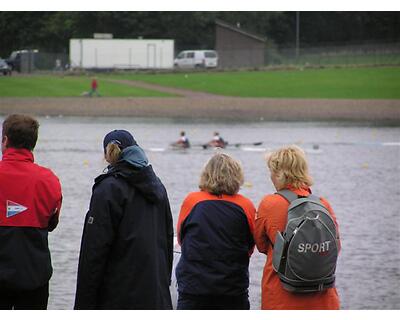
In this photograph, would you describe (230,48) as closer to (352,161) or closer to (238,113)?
(238,113)

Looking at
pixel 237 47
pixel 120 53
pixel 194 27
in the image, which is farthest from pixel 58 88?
pixel 237 47

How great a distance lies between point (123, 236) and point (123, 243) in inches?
1.4

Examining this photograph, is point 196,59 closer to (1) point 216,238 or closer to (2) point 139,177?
(1) point 216,238

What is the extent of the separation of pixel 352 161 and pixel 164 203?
72.9ft

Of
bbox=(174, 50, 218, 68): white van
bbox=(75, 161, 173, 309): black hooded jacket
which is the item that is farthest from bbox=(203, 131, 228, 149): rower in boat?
bbox=(174, 50, 218, 68): white van

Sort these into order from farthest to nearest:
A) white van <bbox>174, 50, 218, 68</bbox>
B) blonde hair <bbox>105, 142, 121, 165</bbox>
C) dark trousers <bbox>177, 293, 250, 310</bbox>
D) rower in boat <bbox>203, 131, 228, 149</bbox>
Result: white van <bbox>174, 50, 218, 68</bbox>
rower in boat <bbox>203, 131, 228, 149</bbox>
dark trousers <bbox>177, 293, 250, 310</bbox>
blonde hair <bbox>105, 142, 121, 165</bbox>

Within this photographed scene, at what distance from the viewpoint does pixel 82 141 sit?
31.9 meters

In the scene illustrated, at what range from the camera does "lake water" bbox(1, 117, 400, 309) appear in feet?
34.2

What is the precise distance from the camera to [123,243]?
456cm

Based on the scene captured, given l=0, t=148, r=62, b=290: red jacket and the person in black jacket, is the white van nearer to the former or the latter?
l=0, t=148, r=62, b=290: red jacket

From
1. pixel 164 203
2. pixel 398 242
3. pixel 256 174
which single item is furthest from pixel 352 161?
pixel 164 203

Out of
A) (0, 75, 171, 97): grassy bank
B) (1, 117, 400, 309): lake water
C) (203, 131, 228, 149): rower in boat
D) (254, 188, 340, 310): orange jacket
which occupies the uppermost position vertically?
(254, 188, 340, 310): orange jacket

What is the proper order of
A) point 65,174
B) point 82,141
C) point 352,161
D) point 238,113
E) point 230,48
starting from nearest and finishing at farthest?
point 65,174 → point 352,161 → point 82,141 → point 238,113 → point 230,48

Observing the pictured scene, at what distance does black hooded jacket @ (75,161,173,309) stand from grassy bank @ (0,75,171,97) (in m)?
36.9
